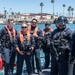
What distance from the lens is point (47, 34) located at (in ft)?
27.7

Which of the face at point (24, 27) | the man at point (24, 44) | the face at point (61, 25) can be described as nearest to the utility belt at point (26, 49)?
the man at point (24, 44)

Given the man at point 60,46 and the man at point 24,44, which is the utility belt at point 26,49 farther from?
the man at point 60,46

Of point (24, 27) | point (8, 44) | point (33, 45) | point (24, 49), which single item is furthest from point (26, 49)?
point (8, 44)

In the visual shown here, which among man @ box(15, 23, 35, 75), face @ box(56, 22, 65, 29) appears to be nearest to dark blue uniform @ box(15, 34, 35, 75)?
man @ box(15, 23, 35, 75)

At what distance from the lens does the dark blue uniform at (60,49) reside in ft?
19.3

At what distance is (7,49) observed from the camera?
24.7 feet

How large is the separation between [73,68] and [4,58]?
8.78 feet

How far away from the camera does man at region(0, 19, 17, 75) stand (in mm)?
7523

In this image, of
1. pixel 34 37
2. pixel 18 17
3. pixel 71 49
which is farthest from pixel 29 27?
pixel 18 17

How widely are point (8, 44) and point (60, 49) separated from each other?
6.45 ft

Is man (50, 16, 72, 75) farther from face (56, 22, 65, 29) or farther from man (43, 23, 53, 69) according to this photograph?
man (43, 23, 53, 69)

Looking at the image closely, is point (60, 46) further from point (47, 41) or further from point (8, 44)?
point (47, 41)

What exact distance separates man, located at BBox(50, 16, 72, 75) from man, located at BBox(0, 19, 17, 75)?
5.51 ft

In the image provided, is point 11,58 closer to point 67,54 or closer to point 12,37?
point 12,37
